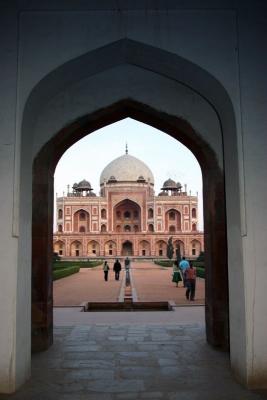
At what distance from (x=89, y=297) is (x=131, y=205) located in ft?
127

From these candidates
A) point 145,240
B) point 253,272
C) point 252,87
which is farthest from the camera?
point 145,240

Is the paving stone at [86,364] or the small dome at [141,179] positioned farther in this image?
the small dome at [141,179]

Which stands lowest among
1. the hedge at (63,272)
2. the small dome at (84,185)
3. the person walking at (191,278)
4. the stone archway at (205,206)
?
the hedge at (63,272)

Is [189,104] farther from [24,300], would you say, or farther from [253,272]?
[24,300]

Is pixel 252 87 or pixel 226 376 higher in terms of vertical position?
pixel 252 87

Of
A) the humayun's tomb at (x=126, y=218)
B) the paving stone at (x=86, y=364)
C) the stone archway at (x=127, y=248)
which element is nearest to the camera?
the paving stone at (x=86, y=364)

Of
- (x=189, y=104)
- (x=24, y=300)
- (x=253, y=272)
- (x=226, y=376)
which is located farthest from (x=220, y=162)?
(x=24, y=300)

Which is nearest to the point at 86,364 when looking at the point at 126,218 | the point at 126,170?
the point at 126,170

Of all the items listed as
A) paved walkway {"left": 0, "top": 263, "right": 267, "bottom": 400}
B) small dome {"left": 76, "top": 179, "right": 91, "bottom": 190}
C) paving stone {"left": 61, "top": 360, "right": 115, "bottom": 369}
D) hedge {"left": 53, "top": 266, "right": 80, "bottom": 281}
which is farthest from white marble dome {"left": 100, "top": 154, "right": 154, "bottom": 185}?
paving stone {"left": 61, "top": 360, "right": 115, "bottom": 369}

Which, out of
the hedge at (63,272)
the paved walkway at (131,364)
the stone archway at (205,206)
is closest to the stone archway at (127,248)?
the hedge at (63,272)

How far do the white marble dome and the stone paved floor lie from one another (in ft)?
141

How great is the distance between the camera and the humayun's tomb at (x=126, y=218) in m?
45.2

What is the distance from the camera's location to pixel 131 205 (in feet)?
166

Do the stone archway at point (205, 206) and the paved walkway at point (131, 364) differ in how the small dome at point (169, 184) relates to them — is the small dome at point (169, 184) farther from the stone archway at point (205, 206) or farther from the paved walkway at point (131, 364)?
the stone archway at point (205, 206)
